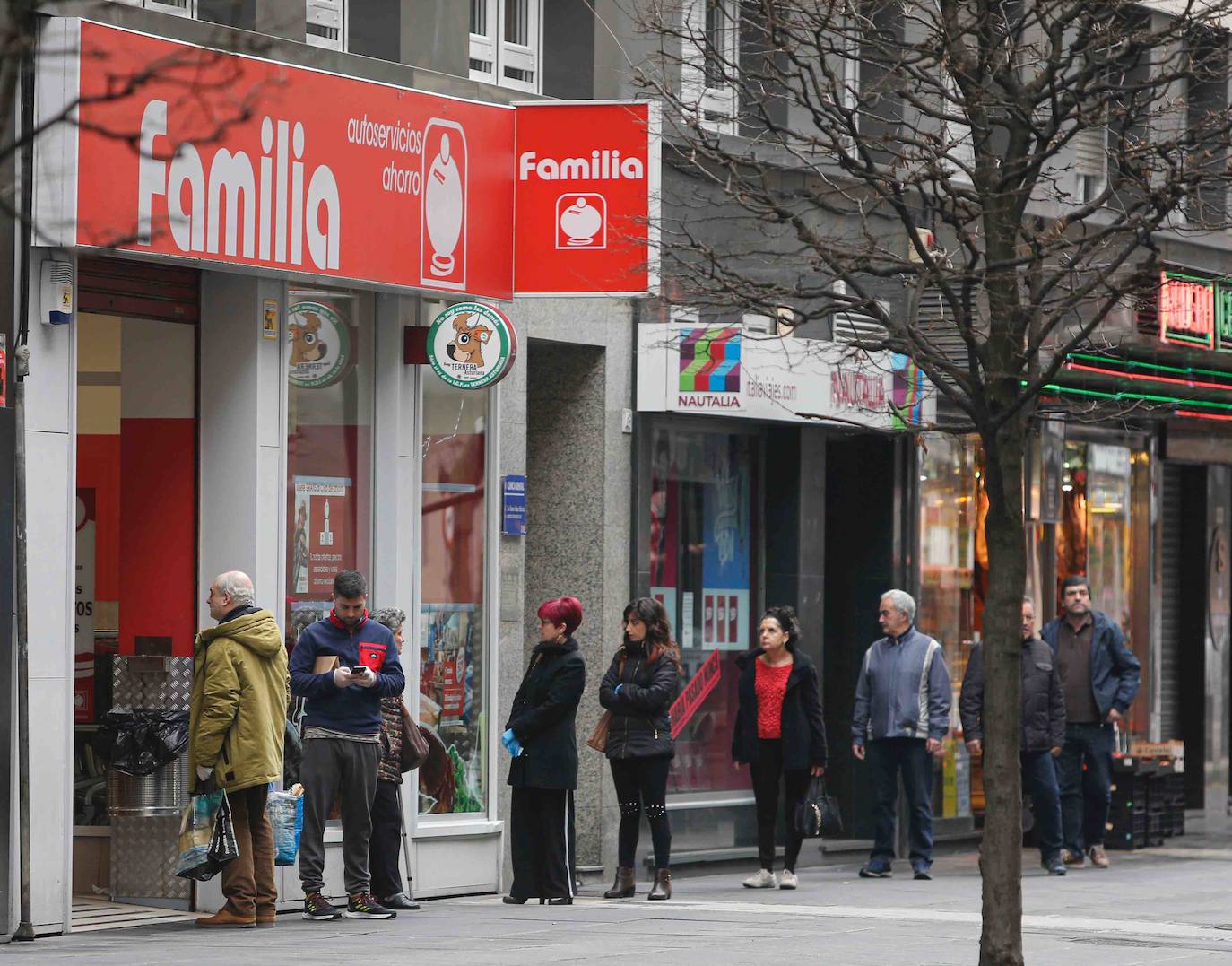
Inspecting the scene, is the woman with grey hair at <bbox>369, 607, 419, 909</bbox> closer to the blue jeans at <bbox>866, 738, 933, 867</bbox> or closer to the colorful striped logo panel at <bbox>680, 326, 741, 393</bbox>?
the colorful striped logo panel at <bbox>680, 326, 741, 393</bbox>

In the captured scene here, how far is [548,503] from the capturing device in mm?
17141

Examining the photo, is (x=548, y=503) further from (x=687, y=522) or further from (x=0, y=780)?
(x=0, y=780)

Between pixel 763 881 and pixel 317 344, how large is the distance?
463 cm

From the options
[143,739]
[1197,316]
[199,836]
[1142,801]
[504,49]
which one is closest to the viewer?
[199,836]

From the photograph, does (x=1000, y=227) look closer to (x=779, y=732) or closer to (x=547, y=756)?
(x=547, y=756)

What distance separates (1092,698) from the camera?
61.2ft

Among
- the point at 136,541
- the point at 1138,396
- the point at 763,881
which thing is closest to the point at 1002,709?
the point at 136,541

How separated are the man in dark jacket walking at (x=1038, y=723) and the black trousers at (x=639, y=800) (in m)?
3.44

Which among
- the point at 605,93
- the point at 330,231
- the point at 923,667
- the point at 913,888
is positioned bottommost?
the point at 913,888

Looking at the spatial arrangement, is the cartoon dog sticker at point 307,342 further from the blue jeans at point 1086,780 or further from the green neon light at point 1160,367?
the green neon light at point 1160,367

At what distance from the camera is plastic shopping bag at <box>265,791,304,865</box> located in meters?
13.3

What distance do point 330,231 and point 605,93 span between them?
3363 millimetres

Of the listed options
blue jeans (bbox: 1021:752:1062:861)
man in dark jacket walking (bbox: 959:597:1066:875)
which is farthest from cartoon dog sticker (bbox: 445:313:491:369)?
blue jeans (bbox: 1021:752:1062:861)

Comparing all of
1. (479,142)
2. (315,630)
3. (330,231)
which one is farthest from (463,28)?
(315,630)
